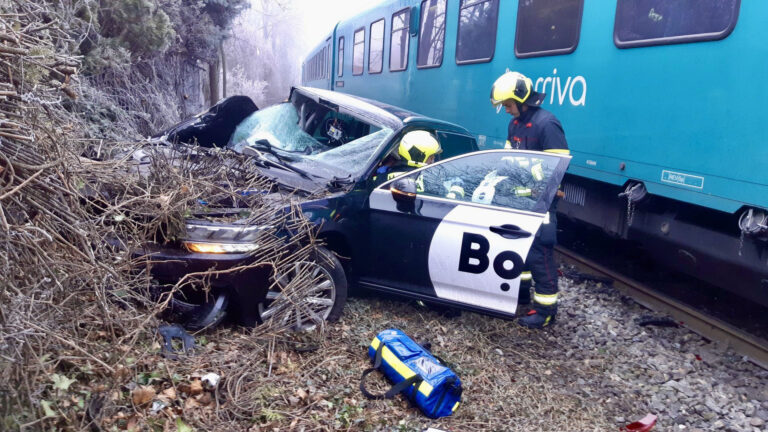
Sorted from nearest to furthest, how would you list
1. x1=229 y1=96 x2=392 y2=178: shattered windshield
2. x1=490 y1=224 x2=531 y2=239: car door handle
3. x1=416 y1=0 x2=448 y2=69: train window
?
x1=490 y1=224 x2=531 y2=239: car door handle, x1=229 y1=96 x2=392 y2=178: shattered windshield, x1=416 y1=0 x2=448 y2=69: train window

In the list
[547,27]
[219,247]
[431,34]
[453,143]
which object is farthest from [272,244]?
[431,34]

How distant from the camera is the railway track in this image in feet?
14.6

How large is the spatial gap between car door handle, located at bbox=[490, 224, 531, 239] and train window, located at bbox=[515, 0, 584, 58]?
284 cm

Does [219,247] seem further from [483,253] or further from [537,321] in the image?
Answer: [537,321]

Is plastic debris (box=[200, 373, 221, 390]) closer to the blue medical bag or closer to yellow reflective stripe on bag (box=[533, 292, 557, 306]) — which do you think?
the blue medical bag

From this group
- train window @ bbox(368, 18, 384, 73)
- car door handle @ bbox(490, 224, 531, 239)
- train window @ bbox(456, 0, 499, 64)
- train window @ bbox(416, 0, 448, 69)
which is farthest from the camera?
train window @ bbox(368, 18, 384, 73)

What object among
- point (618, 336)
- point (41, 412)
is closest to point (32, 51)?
point (41, 412)

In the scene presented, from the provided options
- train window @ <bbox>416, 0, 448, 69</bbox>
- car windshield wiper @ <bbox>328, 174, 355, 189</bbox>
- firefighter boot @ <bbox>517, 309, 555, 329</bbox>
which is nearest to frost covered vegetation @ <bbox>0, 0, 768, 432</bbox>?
firefighter boot @ <bbox>517, 309, 555, 329</bbox>

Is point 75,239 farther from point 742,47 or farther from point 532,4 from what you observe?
point 532,4

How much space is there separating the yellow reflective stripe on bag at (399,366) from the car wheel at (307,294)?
1.70ft

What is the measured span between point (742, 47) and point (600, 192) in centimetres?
215

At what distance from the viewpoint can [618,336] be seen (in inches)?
187

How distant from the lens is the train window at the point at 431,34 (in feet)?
28.6

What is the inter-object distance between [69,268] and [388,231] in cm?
231
